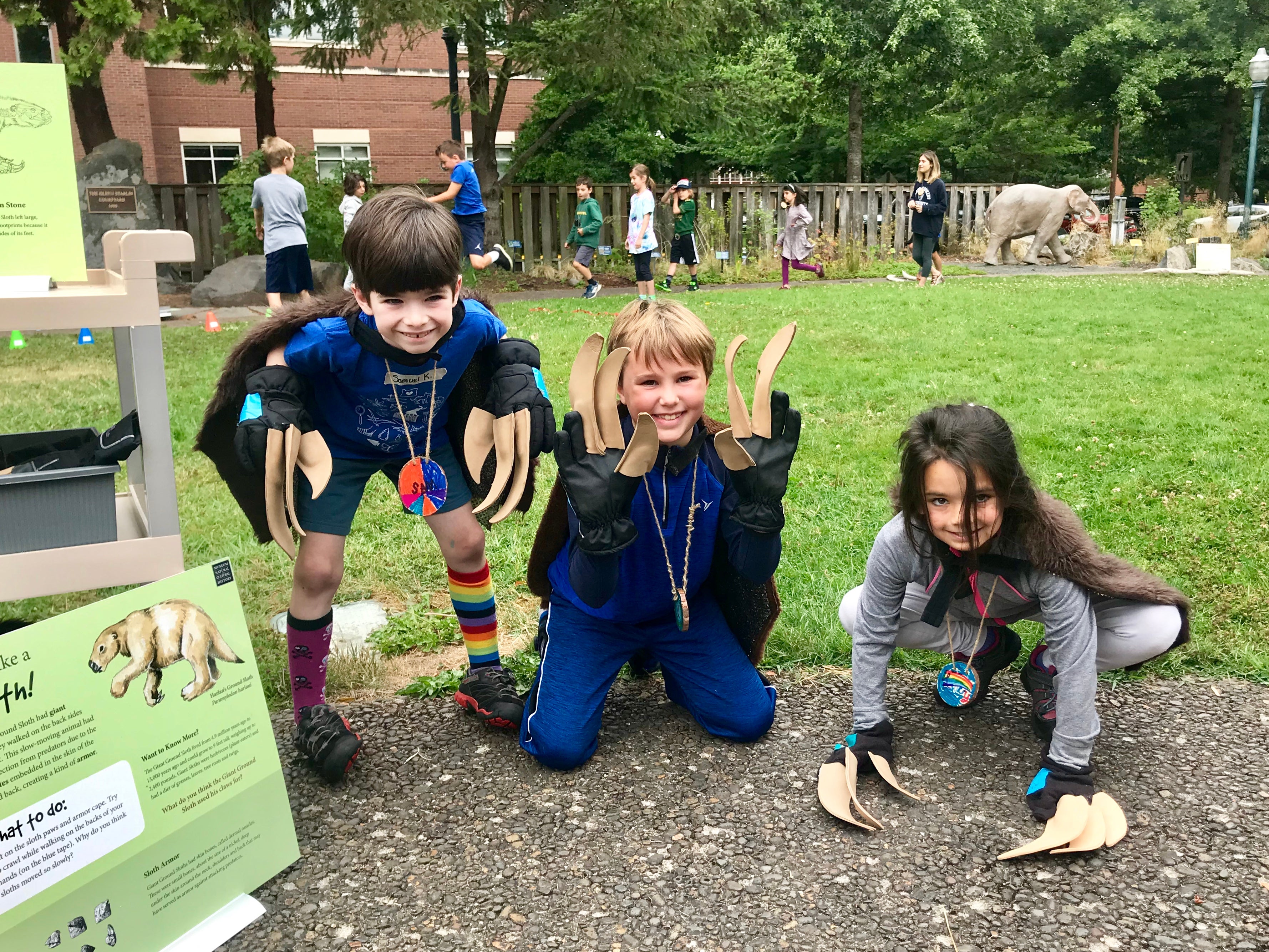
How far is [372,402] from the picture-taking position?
268cm

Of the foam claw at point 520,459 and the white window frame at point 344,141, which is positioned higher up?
the white window frame at point 344,141

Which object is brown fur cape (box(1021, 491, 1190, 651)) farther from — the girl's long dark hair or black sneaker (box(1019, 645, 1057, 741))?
black sneaker (box(1019, 645, 1057, 741))

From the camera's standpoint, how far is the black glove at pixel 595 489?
2.26 metres

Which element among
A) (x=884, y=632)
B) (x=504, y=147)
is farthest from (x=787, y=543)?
(x=504, y=147)

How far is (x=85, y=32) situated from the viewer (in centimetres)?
1161

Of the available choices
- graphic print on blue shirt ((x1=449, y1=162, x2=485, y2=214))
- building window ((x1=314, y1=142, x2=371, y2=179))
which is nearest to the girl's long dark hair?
graphic print on blue shirt ((x1=449, y1=162, x2=485, y2=214))

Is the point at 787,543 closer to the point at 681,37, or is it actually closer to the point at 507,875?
the point at 507,875

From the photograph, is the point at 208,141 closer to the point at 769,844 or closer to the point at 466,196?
the point at 466,196

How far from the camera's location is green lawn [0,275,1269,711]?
11.9 feet

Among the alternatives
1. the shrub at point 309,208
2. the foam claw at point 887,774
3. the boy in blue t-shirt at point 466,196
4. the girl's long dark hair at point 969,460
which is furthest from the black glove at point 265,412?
the shrub at point 309,208

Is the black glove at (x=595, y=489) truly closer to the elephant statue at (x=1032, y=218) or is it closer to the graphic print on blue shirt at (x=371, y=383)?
the graphic print on blue shirt at (x=371, y=383)

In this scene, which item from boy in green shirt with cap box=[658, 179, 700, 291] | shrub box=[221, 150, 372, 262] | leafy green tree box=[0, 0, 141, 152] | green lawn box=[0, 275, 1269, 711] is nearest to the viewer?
green lawn box=[0, 275, 1269, 711]

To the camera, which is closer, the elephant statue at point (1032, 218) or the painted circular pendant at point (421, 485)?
the painted circular pendant at point (421, 485)

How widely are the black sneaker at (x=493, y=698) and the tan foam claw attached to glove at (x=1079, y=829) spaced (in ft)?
4.02
